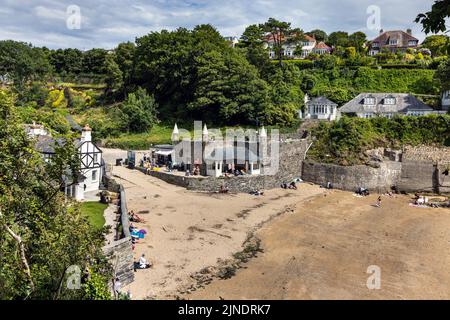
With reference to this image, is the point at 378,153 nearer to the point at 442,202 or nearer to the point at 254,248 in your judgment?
the point at 442,202

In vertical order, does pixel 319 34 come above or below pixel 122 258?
above

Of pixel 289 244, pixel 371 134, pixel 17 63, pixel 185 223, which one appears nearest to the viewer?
pixel 289 244

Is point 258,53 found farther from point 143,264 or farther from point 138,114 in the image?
point 143,264

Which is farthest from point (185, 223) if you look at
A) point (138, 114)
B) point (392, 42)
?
point (392, 42)

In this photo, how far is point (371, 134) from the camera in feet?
126

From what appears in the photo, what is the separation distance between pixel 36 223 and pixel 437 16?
934cm

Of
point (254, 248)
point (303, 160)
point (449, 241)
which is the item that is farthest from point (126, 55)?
point (449, 241)

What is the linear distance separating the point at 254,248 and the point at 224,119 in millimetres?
27308

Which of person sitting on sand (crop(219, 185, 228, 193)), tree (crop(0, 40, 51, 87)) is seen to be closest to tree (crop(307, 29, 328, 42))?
tree (crop(0, 40, 51, 87))

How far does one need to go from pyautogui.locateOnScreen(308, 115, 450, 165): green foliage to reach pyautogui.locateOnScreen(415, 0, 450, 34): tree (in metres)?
30.2

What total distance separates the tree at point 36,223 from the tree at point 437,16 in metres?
7.38

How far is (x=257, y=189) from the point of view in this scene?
104 ft

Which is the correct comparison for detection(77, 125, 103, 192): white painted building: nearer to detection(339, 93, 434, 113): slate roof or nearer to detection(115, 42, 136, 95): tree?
detection(339, 93, 434, 113): slate roof

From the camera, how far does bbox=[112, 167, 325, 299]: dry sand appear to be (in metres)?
16.2
